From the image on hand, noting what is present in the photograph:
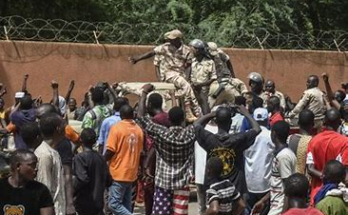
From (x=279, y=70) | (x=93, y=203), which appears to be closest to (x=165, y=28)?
(x=279, y=70)

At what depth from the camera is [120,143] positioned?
33.8 feet

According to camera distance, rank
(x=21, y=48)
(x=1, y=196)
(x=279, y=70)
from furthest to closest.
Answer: (x=279, y=70), (x=21, y=48), (x=1, y=196)

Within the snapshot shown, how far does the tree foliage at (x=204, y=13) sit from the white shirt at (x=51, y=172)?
47.0 feet

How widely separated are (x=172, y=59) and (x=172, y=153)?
204 inches

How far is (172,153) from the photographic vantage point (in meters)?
9.57

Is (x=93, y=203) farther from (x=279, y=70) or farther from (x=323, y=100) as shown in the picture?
(x=279, y=70)

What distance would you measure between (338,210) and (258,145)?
2.89 meters

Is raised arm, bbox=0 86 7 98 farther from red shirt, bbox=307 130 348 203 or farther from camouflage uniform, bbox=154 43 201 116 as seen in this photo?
red shirt, bbox=307 130 348 203

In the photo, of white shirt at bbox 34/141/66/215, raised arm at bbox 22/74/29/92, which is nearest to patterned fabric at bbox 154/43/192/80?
raised arm at bbox 22/74/29/92

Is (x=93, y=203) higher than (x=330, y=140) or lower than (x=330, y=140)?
lower

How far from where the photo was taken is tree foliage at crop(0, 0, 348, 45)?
2288 centimetres

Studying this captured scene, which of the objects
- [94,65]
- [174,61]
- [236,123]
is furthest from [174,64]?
[236,123]

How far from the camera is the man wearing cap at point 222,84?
14.1m

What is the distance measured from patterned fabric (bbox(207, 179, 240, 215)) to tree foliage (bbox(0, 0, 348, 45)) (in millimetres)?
14285
